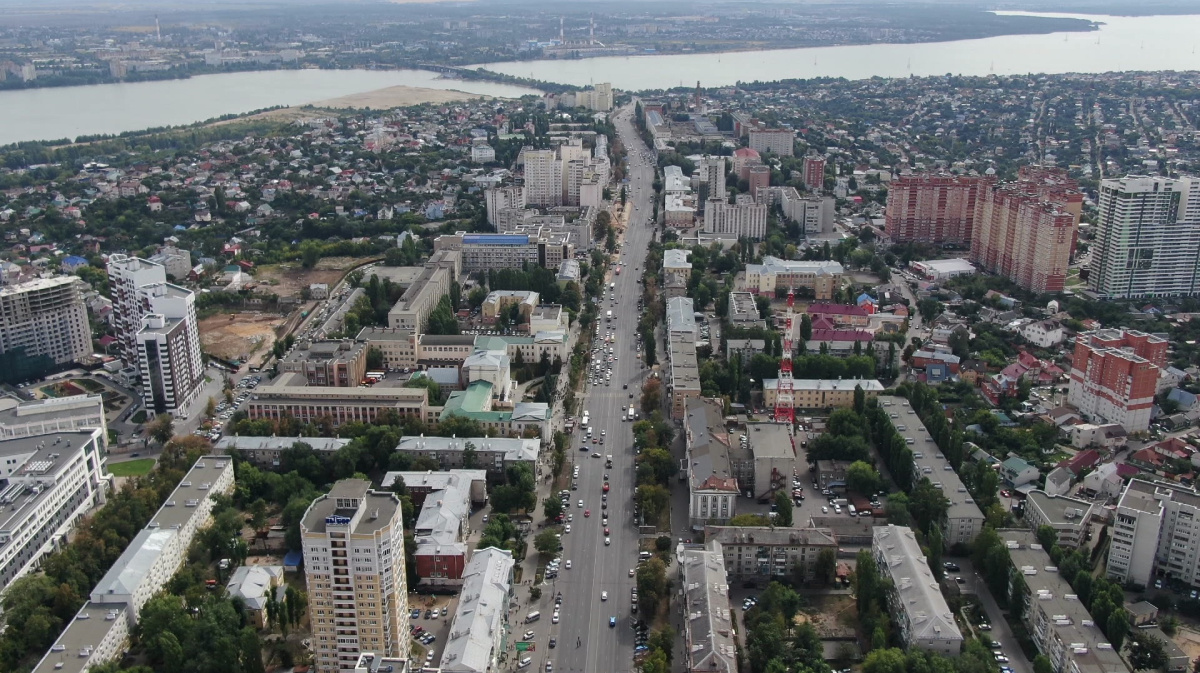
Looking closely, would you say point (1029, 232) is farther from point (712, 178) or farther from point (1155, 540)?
point (1155, 540)

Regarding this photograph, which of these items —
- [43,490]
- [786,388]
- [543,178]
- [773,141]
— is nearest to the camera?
[43,490]

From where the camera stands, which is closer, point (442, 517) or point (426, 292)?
point (442, 517)

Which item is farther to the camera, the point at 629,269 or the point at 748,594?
the point at 629,269

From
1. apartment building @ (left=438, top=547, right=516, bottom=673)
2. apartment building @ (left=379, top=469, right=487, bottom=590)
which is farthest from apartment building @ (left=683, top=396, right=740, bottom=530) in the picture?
apartment building @ (left=379, top=469, right=487, bottom=590)

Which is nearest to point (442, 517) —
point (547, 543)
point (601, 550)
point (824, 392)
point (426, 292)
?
point (547, 543)

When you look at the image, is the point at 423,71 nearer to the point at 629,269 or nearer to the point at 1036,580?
the point at 629,269

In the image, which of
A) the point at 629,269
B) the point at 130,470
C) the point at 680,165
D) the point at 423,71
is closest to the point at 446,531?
the point at 130,470

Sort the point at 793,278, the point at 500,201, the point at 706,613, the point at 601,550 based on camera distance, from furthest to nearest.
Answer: the point at 500,201
the point at 793,278
the point at 601,550
the point at 706,613

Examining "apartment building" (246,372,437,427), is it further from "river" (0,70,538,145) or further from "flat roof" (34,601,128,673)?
"river" (0,70,538,145)
